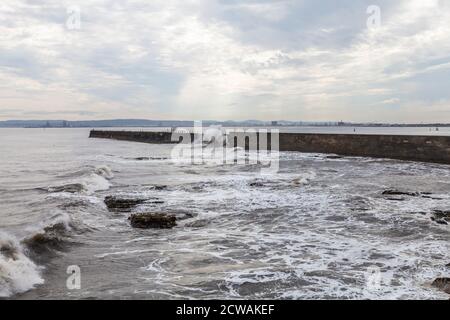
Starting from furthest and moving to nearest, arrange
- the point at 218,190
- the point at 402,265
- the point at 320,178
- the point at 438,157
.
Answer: the point at 438,157 < the point at 320,178 < the point at 218,190 < the point at 402,265

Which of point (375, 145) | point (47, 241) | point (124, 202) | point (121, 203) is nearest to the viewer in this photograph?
point (47, 241)

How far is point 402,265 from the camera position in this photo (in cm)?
597

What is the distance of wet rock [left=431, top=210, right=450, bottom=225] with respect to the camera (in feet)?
28.9

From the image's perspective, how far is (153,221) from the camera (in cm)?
873

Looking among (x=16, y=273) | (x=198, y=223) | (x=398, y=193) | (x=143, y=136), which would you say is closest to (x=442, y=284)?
(x=198, y=223)

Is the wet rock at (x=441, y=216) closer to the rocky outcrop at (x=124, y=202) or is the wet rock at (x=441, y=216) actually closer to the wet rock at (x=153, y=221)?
the wet rock at (x=153, y=221)

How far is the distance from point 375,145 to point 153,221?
75.6 ft

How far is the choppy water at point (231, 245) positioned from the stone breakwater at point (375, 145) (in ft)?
34.4

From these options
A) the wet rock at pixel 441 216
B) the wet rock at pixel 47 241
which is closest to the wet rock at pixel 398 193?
the wet rock at pixel 441 216

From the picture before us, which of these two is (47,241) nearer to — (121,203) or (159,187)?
(121,203)
